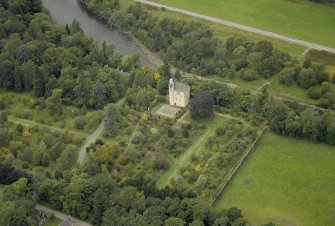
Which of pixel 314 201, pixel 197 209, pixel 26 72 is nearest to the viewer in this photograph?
pixel 197 209

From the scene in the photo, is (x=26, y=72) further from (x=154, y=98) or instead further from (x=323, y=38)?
(x=323, y=38)

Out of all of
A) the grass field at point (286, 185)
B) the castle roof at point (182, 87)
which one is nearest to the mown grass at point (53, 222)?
the grass field at point (286, 185)

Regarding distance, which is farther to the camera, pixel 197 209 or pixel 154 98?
pixel 154 98

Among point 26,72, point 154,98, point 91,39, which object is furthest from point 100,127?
point 91,39

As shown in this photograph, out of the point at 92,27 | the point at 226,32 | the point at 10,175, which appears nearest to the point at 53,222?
the point at 10,175

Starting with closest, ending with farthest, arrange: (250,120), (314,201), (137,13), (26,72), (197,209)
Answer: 1. (197,209)
2. (314,201)
3. (250,120)
4. (26,72)
5. (137,13)

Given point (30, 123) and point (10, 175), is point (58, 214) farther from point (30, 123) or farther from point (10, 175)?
point (30, 123)
